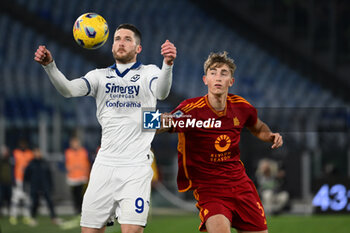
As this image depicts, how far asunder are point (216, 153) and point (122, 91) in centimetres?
86

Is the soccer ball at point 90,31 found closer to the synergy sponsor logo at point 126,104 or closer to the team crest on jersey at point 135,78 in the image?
the team crest on jersey at point 135,78

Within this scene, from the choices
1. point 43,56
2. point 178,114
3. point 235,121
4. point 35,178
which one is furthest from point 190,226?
point 43,56

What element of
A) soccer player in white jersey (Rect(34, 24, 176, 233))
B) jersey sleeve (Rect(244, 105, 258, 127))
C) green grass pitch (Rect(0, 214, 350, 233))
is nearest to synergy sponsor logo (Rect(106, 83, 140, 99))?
soccer player in white jersey (Rect(34, 24, 176, 233))

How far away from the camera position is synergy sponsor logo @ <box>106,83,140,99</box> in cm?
492

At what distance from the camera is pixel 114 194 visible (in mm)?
4848

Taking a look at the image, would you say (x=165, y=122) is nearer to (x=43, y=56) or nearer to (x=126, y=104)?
(x=126, y=104)

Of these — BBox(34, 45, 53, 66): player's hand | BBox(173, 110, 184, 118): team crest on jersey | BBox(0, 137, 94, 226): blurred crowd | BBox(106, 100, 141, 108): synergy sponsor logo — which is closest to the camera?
BBox(34, 45, 53, 66): player's hand

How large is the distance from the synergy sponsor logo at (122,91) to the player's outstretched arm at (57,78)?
174mm

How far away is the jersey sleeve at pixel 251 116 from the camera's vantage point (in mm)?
5383

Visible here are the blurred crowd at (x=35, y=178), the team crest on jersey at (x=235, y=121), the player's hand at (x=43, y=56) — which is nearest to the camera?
the player's hand at (x=43, y=56)

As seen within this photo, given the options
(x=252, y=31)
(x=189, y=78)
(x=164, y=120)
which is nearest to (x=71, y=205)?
(x=189, y=78)

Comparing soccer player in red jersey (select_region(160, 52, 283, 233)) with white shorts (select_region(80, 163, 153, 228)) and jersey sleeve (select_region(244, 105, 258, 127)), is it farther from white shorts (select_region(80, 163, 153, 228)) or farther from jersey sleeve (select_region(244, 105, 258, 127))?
white shorts (select_region(80, 163, 153, 228))

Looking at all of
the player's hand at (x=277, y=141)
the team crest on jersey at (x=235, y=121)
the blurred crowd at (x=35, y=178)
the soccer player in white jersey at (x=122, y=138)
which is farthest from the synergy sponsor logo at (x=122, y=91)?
the blurred crowd at (x=35, y=178)

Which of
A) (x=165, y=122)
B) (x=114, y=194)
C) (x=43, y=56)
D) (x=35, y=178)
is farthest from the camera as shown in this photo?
(x=35, y=178)
